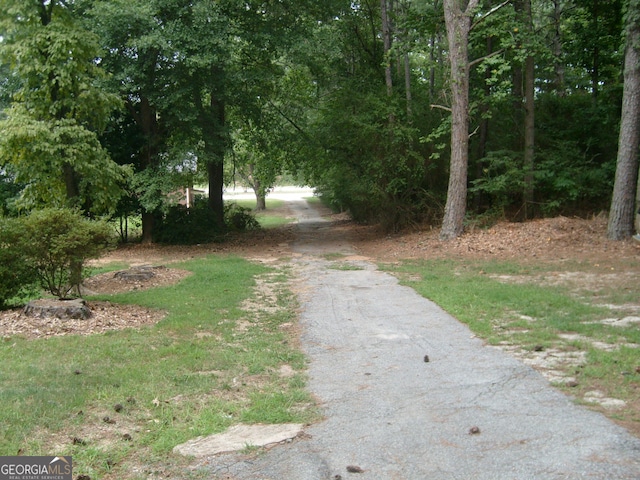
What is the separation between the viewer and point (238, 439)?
4.33 m

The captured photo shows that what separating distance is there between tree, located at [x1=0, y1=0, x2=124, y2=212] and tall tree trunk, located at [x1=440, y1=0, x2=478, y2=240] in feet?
32.9

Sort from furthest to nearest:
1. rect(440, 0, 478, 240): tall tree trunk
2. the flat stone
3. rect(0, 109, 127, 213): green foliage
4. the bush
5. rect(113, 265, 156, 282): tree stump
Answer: rect(440, 0, 478, 240): tall tree trunk
rect(113, 265, 156, 282): tree stump
rect(0, 109, 127, 213): green foliage
the bush
the flat stone

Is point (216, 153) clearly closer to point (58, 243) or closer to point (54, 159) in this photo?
point (54, 159)

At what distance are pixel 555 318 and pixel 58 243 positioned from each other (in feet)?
22.4

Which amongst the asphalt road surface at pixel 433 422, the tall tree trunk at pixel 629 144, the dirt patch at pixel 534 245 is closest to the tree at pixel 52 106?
the asphalt road surface at pixel 433 422

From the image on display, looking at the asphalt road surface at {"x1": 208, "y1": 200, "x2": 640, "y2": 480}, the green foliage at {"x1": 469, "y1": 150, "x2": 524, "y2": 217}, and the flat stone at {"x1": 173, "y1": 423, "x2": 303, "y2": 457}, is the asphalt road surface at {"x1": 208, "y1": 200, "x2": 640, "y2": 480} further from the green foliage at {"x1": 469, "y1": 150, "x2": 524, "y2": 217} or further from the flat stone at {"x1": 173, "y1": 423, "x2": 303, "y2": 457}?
the green foliage at {"x1": 469, "y1": 150, "x2": 524, "y2": 217}

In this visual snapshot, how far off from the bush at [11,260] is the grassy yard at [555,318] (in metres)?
6.13

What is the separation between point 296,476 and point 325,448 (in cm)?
44

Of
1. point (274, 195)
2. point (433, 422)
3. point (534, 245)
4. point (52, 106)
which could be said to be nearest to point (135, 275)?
point (52, 106)

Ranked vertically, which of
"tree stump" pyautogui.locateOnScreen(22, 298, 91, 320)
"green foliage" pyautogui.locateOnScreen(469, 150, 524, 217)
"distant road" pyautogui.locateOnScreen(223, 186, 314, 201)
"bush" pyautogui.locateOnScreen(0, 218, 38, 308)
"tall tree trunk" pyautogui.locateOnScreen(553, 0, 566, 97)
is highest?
"tall tree trunk" pyautogui.locateOnScreen(553, 0, 566, 97)

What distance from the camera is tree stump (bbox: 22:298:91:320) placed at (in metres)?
7.75

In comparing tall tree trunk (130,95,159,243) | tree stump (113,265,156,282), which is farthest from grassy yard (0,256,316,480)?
tall tree trunk (130,95,159,243)

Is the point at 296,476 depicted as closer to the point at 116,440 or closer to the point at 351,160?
the point at 116,440

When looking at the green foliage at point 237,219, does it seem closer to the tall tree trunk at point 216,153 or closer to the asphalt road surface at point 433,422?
the tall tree trunk at point 216,153
